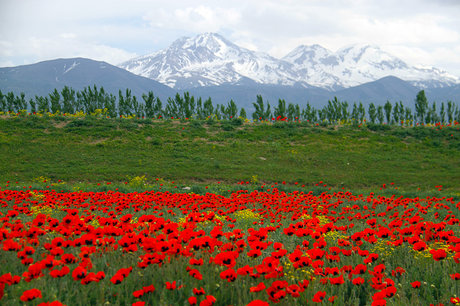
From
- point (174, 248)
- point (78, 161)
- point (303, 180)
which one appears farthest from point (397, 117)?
point (174, 248)

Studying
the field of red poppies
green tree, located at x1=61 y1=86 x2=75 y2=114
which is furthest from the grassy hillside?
green tree, located at x1=61 y1=86 x2=75 y2=114

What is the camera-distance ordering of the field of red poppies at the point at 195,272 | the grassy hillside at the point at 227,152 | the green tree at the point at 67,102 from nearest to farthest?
the field of red poppies at the point at 195,272
the grassy hillside at the point at 227,152
the green tree at the point at 67,102

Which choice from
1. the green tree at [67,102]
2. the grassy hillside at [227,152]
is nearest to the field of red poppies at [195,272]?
the grassy hillside at [227,152]

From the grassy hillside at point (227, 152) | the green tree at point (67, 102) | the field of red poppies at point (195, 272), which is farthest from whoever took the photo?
the green tree at point (67, 102)

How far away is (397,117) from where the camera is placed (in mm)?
60094

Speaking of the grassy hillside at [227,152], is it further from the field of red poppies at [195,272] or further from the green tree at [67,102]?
the green tree at [67,102]

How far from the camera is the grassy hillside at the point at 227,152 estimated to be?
2214 centimetres

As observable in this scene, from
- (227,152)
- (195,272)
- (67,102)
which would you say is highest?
(67,102)

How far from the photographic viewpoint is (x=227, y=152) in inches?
1098

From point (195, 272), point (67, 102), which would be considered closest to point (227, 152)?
point (195, 272)

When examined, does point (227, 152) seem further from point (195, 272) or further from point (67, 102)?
point (67, 102)

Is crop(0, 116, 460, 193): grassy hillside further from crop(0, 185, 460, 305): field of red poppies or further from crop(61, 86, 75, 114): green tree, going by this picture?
crop(61, 86, 75, 114): green tree

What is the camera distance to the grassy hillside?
72.6 feet

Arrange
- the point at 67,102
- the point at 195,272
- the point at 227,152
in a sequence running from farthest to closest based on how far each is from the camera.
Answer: the point at 67,102
the point at 227,152
the point at 195,272
